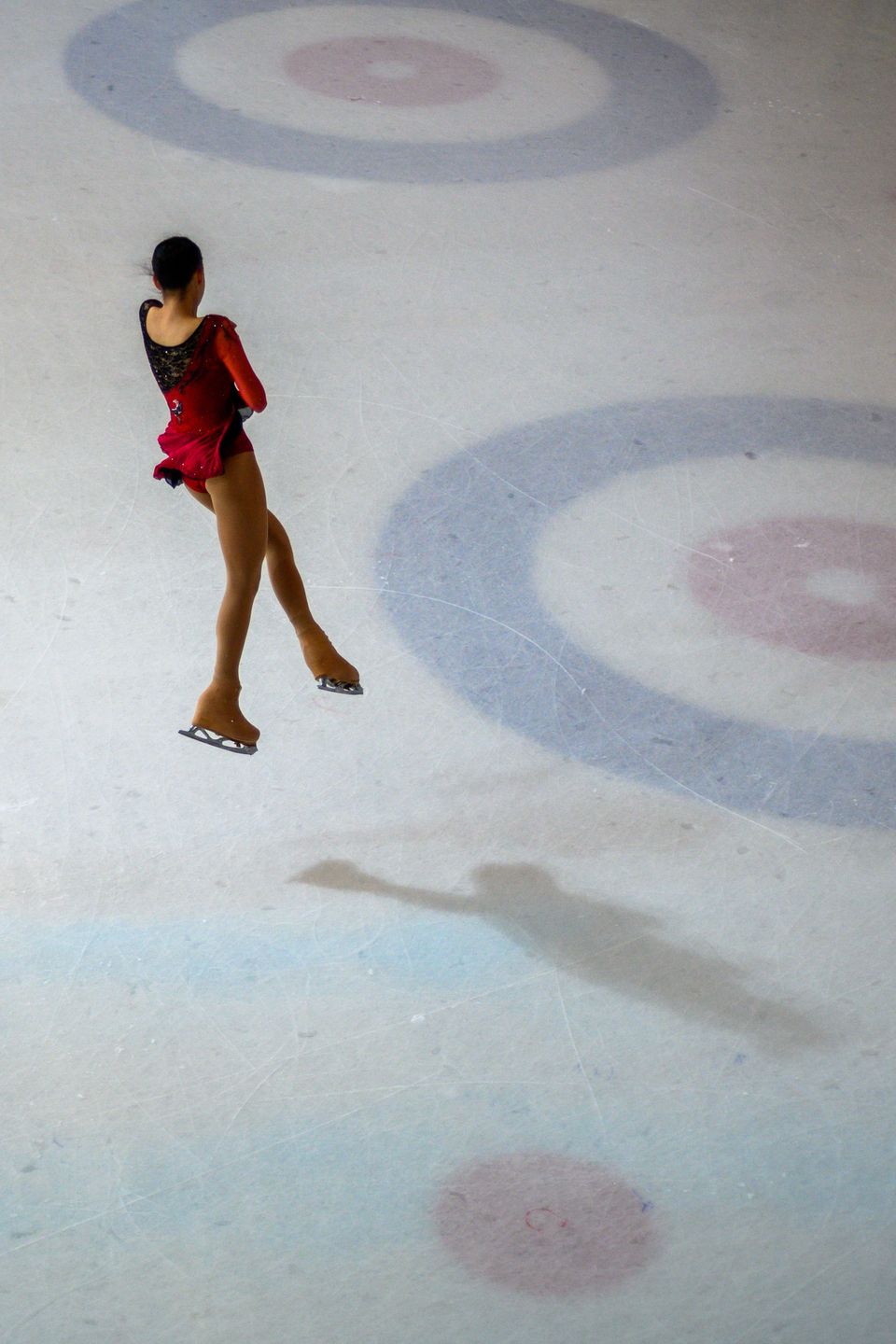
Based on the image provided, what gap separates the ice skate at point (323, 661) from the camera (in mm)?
3693

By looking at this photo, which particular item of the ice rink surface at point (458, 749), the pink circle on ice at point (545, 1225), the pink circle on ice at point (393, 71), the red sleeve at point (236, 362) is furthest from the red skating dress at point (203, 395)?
the pink circle on ice at point (393, 71)

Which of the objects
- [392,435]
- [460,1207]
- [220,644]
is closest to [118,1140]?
[460,1207]

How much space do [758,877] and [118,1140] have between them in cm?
165

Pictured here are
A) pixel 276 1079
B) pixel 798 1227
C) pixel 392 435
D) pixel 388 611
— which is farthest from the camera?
pixel 392 435

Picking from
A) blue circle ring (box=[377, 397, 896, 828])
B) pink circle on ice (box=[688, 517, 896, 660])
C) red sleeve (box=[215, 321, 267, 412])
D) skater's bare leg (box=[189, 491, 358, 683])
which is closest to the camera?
red sleeve (box=[215, 321, 267, 412])

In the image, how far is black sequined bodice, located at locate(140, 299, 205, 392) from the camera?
10.6ft

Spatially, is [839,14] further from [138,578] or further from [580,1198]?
[580,1198]

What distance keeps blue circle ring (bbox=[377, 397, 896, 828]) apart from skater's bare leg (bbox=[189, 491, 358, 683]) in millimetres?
671

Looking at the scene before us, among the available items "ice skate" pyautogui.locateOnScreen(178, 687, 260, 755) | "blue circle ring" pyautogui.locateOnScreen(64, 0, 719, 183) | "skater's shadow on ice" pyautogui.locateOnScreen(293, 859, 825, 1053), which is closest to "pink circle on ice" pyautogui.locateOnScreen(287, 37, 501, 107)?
"blue circle ring" pyautogui.locateOnScreen(64, 0, 719, 183)

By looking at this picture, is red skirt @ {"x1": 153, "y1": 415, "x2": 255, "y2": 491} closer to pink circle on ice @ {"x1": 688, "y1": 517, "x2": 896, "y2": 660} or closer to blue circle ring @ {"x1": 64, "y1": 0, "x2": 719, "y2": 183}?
pink circle on ice @ {"x1": 688, "y1": 517, "x2": 896, "y2": 660}

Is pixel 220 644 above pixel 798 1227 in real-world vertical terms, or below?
above

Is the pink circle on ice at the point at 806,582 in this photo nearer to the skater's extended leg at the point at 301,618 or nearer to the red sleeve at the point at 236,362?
the skater's extended leg at the point at 301,618

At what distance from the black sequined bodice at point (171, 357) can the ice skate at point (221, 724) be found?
0.72 meters

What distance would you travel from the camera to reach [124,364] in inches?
224
